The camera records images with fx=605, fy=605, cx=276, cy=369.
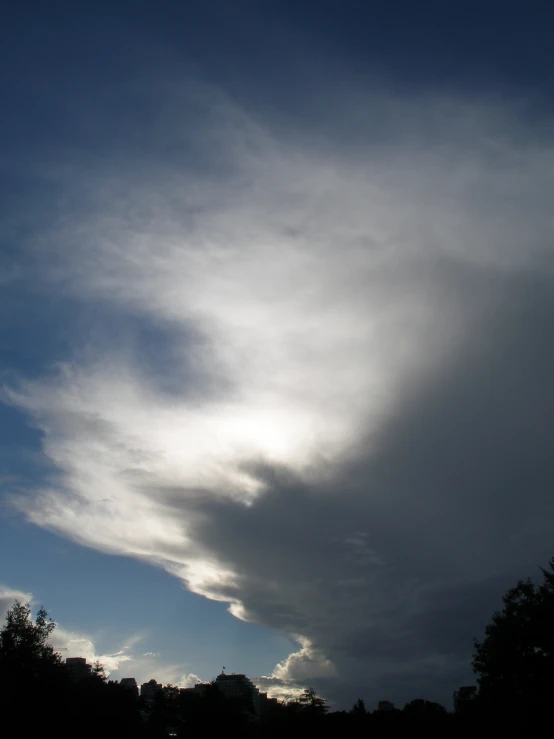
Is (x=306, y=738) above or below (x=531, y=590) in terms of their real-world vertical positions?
below

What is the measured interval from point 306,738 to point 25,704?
47480 millimetres

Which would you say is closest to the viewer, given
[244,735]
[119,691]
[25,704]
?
[25,704]

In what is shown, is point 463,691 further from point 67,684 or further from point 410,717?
point 67,684

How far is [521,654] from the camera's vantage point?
63.3 metres

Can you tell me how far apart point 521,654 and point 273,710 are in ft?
170

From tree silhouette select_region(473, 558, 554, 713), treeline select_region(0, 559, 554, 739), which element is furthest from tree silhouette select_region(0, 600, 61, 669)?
tree silhouette select_region(473, 558, 554, 713)

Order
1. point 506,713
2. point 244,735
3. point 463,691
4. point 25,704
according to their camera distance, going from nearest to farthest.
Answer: point 25,704 < point 506,713 < point 244,735 < point 463,691

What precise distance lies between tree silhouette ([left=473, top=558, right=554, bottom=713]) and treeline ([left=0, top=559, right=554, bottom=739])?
96 mm

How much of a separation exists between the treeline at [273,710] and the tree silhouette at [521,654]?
96mm

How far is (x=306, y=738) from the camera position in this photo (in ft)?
290

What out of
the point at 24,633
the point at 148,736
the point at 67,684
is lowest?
the point at 148,736

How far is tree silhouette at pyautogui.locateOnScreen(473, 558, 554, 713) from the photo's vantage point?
60.7 m

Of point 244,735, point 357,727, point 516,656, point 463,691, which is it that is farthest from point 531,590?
point 463,691

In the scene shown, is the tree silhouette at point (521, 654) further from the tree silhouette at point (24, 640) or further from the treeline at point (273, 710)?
the tree silhouette at point (24, 640)
